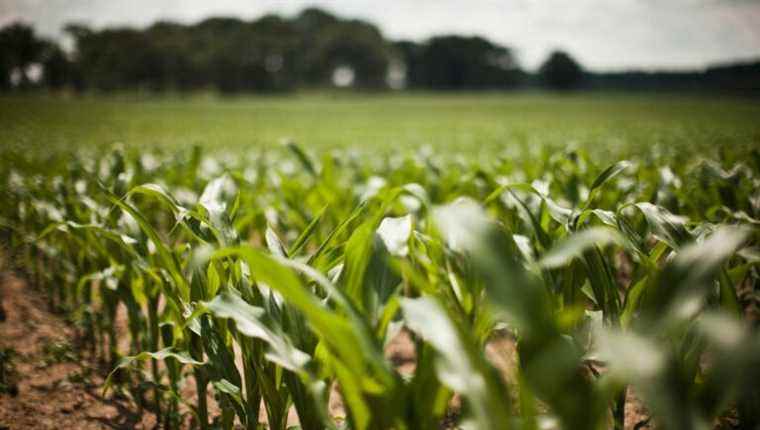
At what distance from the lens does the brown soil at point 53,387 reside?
5.34 ft

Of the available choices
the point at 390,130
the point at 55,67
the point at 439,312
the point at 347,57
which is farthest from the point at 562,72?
the point at 439,312

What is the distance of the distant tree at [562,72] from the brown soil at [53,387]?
85096 millimetres

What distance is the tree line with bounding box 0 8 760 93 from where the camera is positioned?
5331 centimetres

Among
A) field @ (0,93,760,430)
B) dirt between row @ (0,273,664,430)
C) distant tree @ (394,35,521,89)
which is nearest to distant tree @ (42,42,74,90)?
distant tree @ (394,35,521,89)

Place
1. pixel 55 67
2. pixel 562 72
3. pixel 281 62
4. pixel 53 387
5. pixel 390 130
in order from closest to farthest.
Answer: pixel 53 387 → pixel 390 130 → pixel 55 67 → pixel 281 62 → pixel 562 72

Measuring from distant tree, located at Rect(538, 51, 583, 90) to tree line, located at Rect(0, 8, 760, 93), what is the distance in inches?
7.3

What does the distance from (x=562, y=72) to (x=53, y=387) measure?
8567 centimetres

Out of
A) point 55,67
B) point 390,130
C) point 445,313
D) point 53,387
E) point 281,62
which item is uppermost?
point 281,62

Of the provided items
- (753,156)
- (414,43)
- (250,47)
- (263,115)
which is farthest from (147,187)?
(414,43)

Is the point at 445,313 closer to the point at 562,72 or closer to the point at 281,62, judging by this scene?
the point at 281,62

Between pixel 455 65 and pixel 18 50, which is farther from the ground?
pixel 455 65

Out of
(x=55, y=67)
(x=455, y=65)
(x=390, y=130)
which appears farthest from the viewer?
(x=455, y=65)

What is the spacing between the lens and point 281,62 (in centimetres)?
6462

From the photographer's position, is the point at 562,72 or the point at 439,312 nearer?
the point at 439,312
